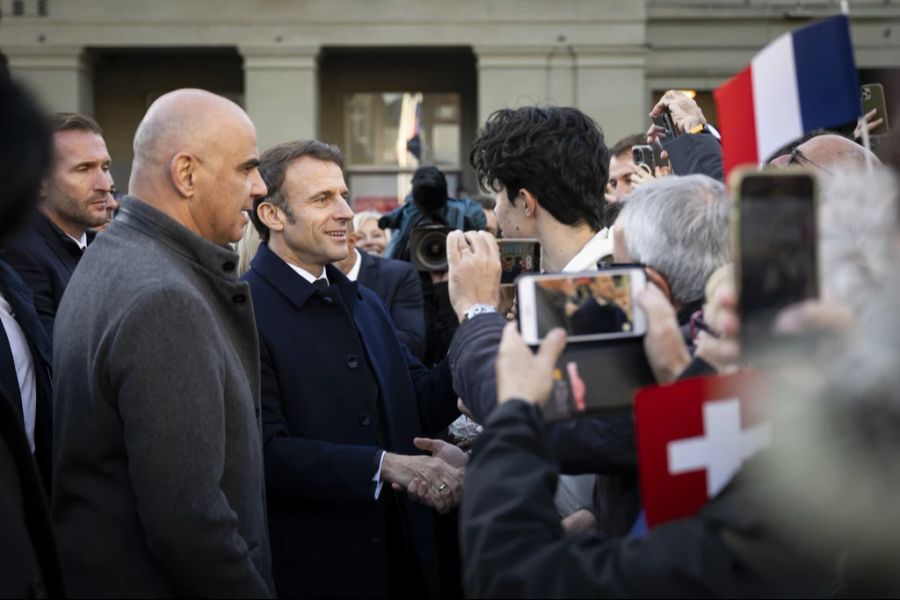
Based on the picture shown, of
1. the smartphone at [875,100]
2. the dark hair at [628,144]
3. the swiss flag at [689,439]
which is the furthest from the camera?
the dark hair at [628,144]

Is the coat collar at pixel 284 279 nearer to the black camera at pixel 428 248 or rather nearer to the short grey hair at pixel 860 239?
the short grey hair at pixel 860 239

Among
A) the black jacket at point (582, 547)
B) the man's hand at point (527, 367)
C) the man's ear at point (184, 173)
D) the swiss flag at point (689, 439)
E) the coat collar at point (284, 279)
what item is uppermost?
the man's ear at point (184, 173)

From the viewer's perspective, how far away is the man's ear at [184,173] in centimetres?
281

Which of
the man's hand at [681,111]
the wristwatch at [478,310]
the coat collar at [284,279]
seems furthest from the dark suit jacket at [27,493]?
the man's hand at [681,111]

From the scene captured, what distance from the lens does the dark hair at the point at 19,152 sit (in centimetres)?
159

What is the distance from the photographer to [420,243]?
21.4ft

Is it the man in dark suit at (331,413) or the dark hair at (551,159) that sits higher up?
the dark hair at (551,159)

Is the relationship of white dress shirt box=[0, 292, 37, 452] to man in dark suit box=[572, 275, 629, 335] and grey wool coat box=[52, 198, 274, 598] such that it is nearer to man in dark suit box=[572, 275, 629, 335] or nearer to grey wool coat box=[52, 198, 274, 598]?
grey wool coat box=[52, 198, 274, 598]

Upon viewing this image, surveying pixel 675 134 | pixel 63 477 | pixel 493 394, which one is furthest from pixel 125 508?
pixel 675 134

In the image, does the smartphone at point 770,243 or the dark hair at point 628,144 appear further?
the dark hair at point 628,144

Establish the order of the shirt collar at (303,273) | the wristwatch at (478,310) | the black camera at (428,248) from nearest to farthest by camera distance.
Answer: the wristwatch at (478,310) → the shirt collar at (303,273) → the black camera at (428,248)

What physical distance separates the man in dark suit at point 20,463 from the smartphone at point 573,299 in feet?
2.88

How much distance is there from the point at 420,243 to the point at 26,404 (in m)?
3.01

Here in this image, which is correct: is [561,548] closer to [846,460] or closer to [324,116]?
[846,460]
